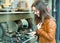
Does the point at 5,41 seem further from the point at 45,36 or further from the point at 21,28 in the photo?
the point at 45,36

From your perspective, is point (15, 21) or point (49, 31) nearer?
point (49, 31)

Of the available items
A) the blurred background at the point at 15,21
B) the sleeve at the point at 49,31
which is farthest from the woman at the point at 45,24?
the blurred background at the point at 15,21

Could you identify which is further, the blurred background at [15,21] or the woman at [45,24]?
the blurred background at [15,21]

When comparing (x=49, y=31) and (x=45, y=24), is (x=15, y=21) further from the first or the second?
(x=49, y=31)

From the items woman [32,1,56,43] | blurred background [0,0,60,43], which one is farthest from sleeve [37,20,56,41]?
blurred background [0,0,60,43]

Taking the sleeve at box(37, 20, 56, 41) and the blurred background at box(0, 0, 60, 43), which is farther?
the blurred background at box(0, 0, 60, 43)

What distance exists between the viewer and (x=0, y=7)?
3.30 meters

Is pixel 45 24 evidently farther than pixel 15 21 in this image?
No

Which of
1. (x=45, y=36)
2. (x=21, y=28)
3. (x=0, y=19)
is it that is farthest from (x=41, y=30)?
(x=21, y=28)

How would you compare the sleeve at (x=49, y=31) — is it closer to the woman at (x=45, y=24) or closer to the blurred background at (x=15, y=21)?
the woman at (x=45, y=24)

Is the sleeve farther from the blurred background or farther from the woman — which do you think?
the blurred background

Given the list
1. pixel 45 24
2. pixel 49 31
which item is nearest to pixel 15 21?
pixel 45 24

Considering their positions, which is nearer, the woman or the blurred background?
the woman

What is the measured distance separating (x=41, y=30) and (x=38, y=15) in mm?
216
